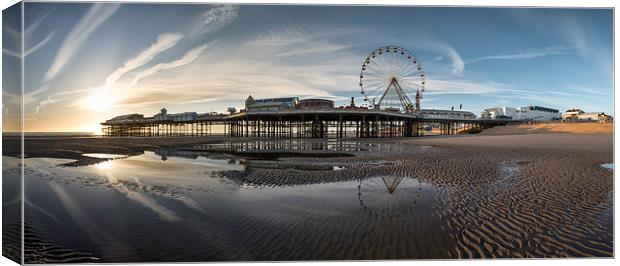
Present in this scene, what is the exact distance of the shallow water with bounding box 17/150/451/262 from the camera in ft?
13.7

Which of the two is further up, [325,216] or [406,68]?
[406,68]

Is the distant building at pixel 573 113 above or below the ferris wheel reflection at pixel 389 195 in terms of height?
above

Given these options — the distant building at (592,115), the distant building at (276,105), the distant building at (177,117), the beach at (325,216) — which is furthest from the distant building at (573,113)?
the distant building at (177,117)

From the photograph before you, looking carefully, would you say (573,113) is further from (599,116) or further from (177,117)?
(177,117)

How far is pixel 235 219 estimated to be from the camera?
5246 mm

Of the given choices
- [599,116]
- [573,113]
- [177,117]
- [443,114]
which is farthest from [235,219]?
[443,114]

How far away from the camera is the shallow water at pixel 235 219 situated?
4180mm

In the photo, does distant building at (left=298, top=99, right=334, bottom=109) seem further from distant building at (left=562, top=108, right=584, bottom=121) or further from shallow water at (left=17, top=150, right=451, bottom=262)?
shallow water at (left=17, top=150, right=451, bottom=262)

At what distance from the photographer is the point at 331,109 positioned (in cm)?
3541

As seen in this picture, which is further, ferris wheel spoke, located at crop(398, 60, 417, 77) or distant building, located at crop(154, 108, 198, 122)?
distant building, located at crop(154, 108, 198, 122)

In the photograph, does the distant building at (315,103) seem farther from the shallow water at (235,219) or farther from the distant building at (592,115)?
the shallow water at (235,219)

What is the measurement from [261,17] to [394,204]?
492 centimetres

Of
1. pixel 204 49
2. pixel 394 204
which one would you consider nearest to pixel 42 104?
pixel 204 49

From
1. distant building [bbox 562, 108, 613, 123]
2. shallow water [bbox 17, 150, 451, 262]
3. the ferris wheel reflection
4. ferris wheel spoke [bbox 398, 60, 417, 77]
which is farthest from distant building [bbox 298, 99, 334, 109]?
shallow water [bbox 17, 150, 451, 262]
